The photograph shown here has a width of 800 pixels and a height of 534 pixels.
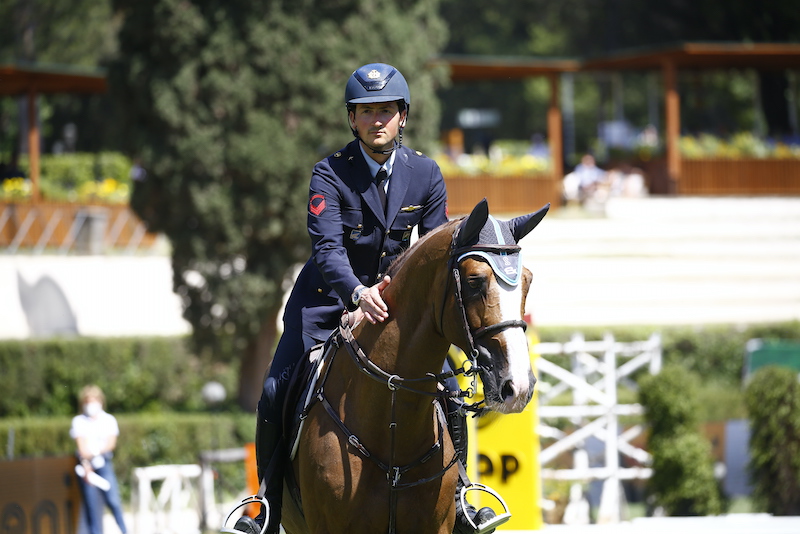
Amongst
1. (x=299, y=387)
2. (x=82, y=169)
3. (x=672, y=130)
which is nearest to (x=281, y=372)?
(x=299, y=387)

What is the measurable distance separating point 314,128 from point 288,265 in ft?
8.19

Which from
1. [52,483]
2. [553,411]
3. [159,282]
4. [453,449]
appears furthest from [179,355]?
[453,449]

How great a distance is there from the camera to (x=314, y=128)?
17484 millimetres

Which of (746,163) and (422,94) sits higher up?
(422,94)

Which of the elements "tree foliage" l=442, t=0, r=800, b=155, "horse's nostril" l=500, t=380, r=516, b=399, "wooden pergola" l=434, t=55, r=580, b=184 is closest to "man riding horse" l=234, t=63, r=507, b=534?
"horse's nostril" l=500, t=380, r=516, b=399

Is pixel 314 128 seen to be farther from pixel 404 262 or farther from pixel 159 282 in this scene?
pixel 404 262

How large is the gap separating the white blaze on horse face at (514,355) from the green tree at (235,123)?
14.0m

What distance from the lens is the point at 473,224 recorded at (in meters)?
3.74

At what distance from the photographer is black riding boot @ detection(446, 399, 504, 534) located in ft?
15.0

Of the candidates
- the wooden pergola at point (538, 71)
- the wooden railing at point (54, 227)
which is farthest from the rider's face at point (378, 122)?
the wooden pergola at point (538, 71)

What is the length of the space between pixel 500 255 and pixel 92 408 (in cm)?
785

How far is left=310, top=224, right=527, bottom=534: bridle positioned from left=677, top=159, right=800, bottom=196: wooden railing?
917 inches

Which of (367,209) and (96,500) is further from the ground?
(367,209)

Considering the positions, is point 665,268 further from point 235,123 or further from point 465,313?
point 465,313
